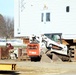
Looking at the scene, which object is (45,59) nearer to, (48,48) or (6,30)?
(48,48)

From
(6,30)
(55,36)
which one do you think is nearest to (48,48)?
(55,36)

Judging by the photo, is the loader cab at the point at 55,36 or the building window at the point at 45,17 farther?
the building window at the point at 45,17

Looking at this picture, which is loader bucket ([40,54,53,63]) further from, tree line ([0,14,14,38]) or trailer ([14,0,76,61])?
tree line ([0,14,14,38])

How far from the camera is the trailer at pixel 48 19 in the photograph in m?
29.5

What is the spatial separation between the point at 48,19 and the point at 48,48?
2504 mm

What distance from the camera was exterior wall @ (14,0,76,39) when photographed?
29.5 m

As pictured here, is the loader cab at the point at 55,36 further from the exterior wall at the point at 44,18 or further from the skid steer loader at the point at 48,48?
the exterior wall at the point at 44,18

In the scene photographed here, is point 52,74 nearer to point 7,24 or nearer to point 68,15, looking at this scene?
point 68,15

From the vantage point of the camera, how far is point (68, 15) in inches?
1168

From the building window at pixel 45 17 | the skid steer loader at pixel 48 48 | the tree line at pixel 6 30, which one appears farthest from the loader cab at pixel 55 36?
the tree line at pixel 6 30

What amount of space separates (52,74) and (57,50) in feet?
34.0

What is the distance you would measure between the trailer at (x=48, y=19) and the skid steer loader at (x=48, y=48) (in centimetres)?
51

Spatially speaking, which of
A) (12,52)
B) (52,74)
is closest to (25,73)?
(52,74)

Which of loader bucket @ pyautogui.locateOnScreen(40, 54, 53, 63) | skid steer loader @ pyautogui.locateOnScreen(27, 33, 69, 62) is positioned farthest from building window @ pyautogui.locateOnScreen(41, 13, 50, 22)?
loader bucket @ pyautogui.locateOnScreen(40, 54, 53, 63)
